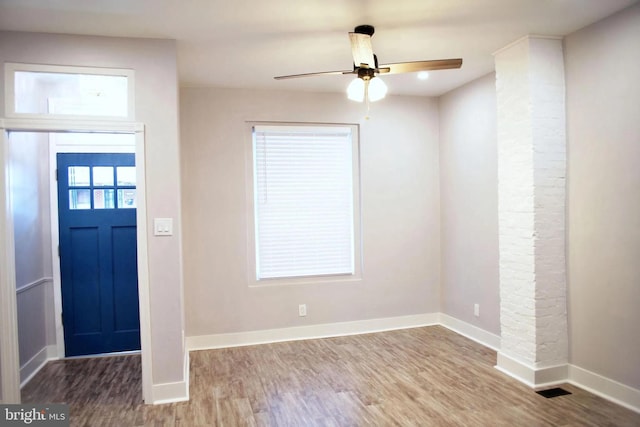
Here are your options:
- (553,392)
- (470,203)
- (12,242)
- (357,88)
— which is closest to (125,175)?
(12,242)

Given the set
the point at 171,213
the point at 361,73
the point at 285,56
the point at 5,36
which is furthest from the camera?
the point at 285,56

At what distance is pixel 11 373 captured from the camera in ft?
9.65

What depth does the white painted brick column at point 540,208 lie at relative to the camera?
3.23m

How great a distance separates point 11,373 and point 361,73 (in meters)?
3.27

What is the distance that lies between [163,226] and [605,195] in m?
3.33

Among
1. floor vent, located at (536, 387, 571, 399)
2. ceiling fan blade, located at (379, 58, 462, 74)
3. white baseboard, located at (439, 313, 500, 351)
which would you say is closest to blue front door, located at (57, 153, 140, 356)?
ceiling fan blade, located at (379, 58, 462, 74)

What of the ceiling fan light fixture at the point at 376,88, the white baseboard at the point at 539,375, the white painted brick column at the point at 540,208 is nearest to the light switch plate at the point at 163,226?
the ceiling fan light fixture at the point at 376,88

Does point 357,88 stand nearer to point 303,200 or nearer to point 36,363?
point 303,200

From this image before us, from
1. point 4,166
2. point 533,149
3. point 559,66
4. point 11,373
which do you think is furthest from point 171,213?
point 559,66

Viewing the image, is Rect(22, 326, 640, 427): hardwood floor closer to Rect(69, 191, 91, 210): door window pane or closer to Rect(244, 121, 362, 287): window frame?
Rect(244, 121, 362, 287): window frame

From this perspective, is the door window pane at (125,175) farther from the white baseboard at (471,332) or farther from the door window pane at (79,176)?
the white baseboard at (471,332)

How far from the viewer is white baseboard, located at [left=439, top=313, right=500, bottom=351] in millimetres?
4117

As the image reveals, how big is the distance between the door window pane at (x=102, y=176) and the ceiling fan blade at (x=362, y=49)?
296 centimetres

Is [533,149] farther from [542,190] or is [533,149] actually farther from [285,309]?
[285,309]
